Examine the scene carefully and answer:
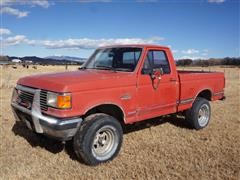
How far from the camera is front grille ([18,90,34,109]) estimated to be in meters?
5.06

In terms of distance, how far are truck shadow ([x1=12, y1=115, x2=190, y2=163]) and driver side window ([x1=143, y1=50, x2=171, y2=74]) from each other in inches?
67.2

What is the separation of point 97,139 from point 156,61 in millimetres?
2139

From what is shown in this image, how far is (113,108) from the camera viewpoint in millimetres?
5281

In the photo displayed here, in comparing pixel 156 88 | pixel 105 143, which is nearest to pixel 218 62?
pixel 156 88

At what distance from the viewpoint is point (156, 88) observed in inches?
233

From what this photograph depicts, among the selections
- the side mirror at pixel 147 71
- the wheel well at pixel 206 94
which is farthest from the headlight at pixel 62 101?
the wheel well at pixel 206 94

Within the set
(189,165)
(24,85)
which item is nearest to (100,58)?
(24,85)

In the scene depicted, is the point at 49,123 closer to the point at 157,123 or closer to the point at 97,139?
the point at 97,139

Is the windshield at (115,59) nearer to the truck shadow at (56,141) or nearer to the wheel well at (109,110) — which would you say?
the wheel well at (109,110)

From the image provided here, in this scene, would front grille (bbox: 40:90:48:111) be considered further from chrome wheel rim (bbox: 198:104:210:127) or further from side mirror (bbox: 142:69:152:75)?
chrome wheel rim (bbox: 198:104:210:127)

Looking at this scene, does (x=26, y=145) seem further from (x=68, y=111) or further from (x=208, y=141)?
(x=208, y=141)

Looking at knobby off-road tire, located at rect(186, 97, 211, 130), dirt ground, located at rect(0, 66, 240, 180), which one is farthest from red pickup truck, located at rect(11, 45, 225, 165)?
dirt ground, located at rect(0, 66, 240, 180)

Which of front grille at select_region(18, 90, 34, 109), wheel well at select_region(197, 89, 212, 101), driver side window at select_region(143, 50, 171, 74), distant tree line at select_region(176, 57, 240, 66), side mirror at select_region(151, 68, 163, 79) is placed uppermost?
distant tree line at select_region(176, 57, 240, 66)

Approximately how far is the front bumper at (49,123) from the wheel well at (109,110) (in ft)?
1.73
